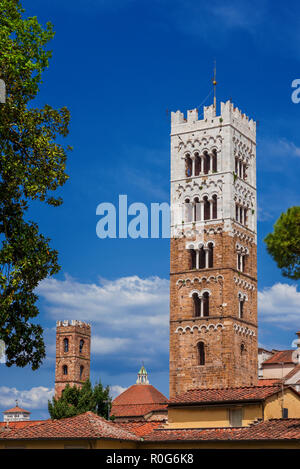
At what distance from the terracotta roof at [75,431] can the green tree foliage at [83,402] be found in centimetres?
3156

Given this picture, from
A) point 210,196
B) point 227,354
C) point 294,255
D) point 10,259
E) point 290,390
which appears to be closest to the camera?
point 10,259

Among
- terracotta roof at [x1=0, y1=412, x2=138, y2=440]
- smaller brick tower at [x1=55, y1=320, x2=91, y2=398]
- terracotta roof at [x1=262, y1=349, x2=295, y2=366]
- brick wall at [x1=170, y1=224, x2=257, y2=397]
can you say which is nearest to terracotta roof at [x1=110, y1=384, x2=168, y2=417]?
smaller brick tower at [x1=55, y1=320, x2=91, y2=398]

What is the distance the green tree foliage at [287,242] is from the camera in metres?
26.7

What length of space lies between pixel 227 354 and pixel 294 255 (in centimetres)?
3594

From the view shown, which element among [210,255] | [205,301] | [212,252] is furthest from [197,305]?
[212,252]

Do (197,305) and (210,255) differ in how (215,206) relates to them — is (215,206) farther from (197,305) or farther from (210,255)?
(197,305)

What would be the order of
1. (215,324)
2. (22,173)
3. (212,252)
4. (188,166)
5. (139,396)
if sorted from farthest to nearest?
(139,396), (188,166), (212,252), (215,324), (22,173)

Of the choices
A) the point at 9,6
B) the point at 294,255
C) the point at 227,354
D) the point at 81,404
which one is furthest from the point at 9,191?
the point at 81,404

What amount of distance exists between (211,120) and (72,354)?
5566 cm

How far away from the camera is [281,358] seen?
258 ft

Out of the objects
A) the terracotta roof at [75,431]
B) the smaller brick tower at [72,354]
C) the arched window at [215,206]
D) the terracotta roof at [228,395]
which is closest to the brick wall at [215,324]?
the arched window at [215,206]

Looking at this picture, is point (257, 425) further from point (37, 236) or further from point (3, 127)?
point (3, 127)

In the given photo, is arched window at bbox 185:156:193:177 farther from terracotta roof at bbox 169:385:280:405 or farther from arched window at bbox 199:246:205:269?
terracotta roof at bbox 169:385:280:405
